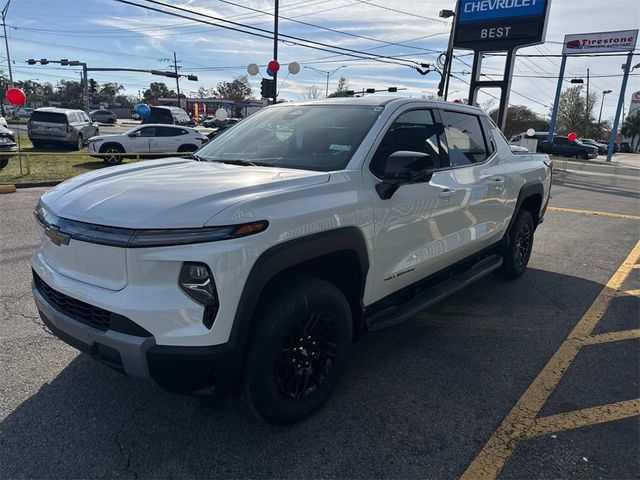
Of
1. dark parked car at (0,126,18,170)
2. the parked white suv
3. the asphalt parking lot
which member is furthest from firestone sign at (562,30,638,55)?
the asphalt parking lot

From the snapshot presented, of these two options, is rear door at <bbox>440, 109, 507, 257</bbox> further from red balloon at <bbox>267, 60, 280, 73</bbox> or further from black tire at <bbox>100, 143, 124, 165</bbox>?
red balloon at <bbox>267, 60, 280, 73</bbox>

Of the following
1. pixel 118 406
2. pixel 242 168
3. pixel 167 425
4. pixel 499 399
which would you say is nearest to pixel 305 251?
pixel 242 168

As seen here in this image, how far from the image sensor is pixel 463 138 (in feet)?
13.6

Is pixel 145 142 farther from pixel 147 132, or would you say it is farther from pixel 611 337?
pixel 611 337

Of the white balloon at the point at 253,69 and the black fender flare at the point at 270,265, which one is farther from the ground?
the white balloon at the point at 253,69

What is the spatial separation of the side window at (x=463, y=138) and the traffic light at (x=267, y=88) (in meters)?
14.6

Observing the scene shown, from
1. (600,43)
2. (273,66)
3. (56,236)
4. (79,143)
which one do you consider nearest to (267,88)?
(273,66)

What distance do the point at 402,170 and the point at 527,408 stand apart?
1688 mm

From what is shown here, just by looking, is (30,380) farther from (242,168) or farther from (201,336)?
(242,168)

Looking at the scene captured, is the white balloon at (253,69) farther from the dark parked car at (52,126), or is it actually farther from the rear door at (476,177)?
the rear door at (476,177)

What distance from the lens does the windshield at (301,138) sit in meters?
3.02

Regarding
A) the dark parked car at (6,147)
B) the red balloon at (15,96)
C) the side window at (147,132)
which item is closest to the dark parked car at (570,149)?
the side window at (147,132)

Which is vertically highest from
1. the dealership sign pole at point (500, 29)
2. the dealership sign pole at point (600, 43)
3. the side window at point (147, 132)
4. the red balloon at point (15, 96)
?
the dealership sign pole at point (600, 43)

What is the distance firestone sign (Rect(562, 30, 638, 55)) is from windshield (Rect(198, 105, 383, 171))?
43392 mm
